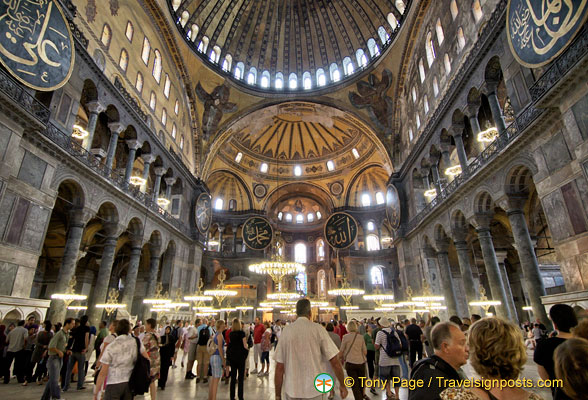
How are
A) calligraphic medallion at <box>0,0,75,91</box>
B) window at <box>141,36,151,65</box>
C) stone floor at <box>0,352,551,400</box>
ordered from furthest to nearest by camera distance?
1. window at <box>141,36,151,65</box>
2. calligraphic medallion at <box>0,0,75,91</box>
3. stone floor at <box>0,352,551,400</box>

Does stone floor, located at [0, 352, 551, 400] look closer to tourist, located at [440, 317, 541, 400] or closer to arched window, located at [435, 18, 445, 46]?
tourist, located at [440, 317, 541, 400]

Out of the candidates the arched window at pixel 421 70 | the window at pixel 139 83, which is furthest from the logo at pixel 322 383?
the arched window at pixel 421 70

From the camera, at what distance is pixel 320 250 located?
29.0 metres

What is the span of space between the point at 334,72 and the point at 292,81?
3180 millimetres

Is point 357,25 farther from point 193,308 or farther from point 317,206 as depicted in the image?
point 193,308

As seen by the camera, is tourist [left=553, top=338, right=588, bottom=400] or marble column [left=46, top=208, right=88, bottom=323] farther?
marble column [left=46, top=208, right=88, bottom=323]

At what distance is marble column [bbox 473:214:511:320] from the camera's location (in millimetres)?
9820

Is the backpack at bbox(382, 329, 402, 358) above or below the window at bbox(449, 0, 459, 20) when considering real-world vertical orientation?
below

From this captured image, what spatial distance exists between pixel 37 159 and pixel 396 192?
16533 millimetres

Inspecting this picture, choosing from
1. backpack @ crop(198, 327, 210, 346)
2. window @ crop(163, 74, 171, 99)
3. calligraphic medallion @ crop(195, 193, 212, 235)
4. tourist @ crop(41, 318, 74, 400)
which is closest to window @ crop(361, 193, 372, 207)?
calligraphic medallion @ crop(195, 193, 212, 235)

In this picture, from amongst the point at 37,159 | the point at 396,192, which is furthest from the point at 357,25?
the point at 37,159

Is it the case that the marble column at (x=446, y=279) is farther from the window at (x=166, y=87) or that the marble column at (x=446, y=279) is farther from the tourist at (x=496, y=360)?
the window at (x=166, y=87)

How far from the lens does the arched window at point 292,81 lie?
22766 mm

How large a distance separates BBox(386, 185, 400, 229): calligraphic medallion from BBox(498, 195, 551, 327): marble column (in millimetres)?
8879
